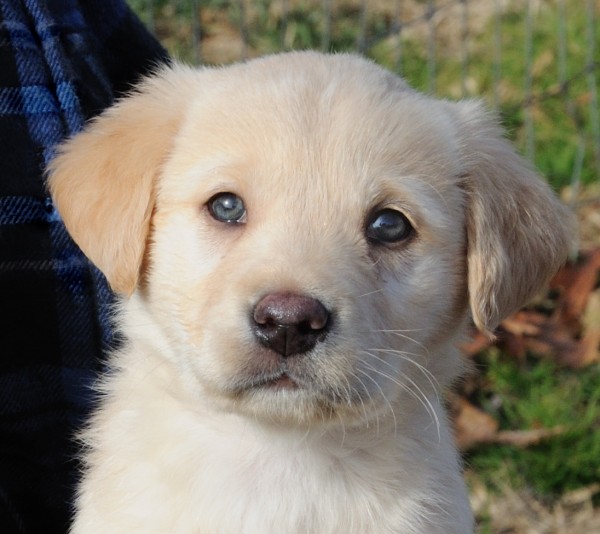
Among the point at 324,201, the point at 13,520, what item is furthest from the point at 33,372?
the point at 324,201

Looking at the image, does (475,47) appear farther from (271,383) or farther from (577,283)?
(271,383)

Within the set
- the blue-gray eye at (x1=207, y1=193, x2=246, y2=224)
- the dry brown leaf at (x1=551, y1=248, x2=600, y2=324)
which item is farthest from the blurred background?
the blue-gray eye at (x1=207, y1=193, x2=246, y2=224)

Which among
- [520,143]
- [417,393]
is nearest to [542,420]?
[520,143]

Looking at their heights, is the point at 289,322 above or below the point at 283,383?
above

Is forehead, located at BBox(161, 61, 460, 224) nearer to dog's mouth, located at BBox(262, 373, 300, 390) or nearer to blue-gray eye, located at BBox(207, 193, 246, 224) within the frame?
blue-gray eye, located at BBox(207, 193, 246, 224)

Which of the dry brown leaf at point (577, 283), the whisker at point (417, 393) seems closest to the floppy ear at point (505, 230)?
the whisker at point (417, 393)
